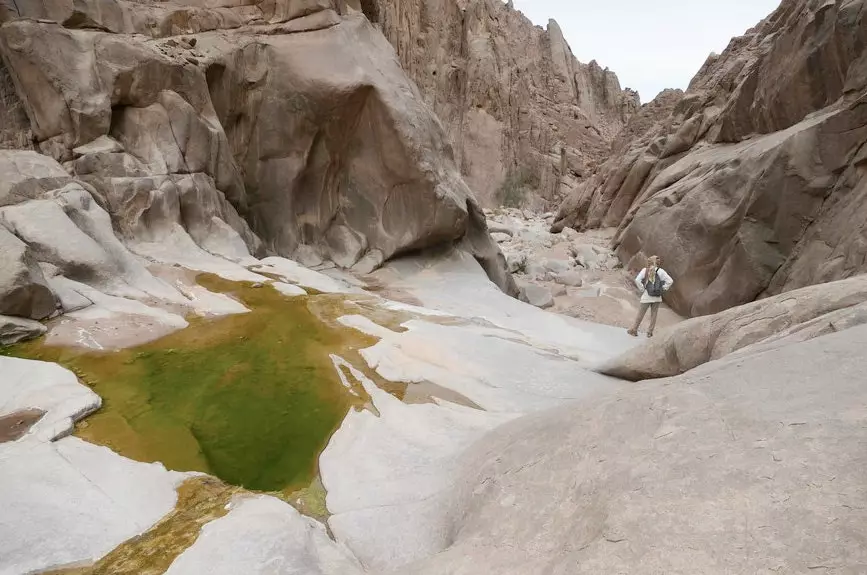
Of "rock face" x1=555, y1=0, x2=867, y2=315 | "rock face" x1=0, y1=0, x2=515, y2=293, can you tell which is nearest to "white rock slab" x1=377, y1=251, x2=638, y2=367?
"rock face" x1=0, y1=0, x2=515, y2=293

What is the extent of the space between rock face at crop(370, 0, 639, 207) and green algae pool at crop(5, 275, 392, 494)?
2705 cm

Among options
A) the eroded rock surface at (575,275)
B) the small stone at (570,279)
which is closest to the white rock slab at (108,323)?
the eroded rock surface at (575,275)

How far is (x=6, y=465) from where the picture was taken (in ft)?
10.5

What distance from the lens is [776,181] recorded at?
1011cm

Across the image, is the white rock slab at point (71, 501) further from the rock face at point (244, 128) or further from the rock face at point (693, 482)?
the rock face at point (244, 128)

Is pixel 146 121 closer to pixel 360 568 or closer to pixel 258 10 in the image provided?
pixel 258 10

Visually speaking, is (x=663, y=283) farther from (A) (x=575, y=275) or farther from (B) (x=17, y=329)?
(B) (x=17, y=329)

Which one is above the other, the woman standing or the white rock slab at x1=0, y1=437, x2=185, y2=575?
the woman standing

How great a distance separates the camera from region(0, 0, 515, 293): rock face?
9320 millimetres

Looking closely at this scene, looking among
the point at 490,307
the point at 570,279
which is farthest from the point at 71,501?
the point at 570,279

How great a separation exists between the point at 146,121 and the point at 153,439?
322 inches

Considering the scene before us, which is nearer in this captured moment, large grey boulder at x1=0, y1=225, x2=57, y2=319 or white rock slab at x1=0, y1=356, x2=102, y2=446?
white rock slab at x1=0, y1=356, x2=102, y2=446

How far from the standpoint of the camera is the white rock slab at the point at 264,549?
2564 mm

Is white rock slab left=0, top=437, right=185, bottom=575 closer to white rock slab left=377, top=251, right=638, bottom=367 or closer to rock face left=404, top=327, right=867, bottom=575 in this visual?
rock face left=404, top=327, right=867, bottom=575
